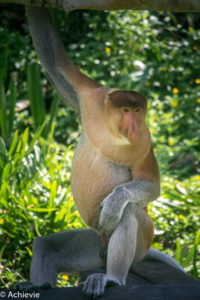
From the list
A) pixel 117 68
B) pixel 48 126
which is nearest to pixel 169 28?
pixel 117 68

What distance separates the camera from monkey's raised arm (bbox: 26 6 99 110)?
2.91 meters

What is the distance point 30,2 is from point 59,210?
233 centimetres

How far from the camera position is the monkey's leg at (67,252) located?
3.04 m

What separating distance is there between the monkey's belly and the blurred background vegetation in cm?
128

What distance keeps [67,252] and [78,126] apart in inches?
135

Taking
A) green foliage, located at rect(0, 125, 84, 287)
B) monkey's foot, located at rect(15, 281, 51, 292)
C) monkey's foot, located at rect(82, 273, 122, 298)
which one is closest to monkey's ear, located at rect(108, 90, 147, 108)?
monkey's foot, located at rect(82, 273, 122, 298)

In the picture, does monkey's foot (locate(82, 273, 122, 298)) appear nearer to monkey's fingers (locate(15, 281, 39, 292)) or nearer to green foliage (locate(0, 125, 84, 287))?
monkey's fingers (locate(15, 281, 39, 292))

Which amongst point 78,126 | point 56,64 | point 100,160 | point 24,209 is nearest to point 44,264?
point 100,160

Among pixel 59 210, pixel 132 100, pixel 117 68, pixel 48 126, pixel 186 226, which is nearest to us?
pixel 132 100

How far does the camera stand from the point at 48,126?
216 inches

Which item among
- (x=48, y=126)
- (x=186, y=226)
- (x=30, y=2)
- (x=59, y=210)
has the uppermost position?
(x=30, y=2)

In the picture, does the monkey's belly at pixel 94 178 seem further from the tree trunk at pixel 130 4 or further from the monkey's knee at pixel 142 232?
the tree trunk at pixel 130 4

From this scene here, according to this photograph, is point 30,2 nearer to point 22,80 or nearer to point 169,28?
point 22,80

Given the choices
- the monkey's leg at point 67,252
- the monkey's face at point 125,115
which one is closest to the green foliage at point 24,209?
the monkey's leg at point 67,252
